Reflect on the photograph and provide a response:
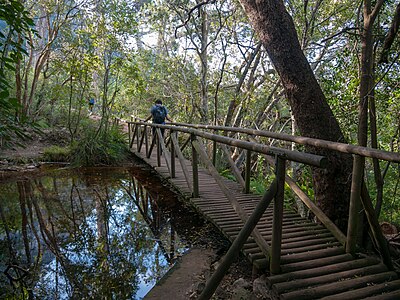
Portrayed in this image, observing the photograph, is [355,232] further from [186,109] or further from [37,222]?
[186,109]

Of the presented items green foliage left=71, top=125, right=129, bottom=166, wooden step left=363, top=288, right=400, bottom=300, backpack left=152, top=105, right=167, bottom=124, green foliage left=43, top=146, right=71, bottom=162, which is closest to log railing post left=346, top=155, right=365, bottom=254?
wooden step left=363, top=288, right=400, bottom=300

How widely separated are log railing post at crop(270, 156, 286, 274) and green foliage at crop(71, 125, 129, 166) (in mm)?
6826

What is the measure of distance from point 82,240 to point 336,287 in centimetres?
298

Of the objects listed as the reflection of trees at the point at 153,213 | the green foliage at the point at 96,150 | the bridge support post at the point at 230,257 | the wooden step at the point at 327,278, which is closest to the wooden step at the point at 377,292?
the wooden step at the point at 327,278

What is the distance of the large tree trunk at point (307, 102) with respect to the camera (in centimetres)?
318

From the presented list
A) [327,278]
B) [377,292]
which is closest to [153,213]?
[327,278]

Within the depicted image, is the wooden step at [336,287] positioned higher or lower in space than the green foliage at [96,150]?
lower

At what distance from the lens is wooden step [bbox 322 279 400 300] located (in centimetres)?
214

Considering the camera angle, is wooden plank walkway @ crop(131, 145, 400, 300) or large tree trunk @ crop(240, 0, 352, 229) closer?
wooden plank walkway @ crop(131, 145, 400, 300)

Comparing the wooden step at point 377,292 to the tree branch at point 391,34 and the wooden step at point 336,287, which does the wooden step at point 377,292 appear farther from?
the tree branch at point 391,34

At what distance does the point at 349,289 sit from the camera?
7.42ft

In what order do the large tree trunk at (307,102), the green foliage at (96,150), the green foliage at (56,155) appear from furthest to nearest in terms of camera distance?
the green foliage at (56,155), the green foliage at (96,150), the large tree trunk at (307,102)

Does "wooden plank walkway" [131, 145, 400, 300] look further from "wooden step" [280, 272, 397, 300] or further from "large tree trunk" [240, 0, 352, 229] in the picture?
"large tree trunk" [240, 0, 352, 229]

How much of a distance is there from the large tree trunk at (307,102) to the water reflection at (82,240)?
181cm
